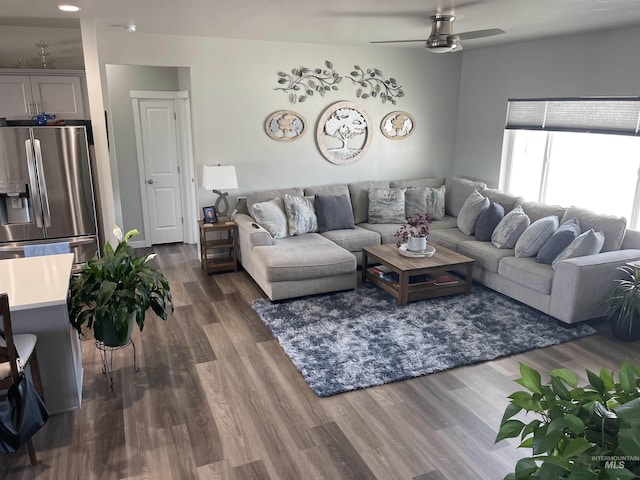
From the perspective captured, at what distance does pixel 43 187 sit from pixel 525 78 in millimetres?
5286

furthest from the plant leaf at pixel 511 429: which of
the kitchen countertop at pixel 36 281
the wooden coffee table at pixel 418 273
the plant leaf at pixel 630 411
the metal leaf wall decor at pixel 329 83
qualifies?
the metal leaf wall decor at pixel 329 83

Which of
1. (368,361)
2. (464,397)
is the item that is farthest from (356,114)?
(464,397)

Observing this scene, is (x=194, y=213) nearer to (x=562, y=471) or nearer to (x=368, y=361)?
(x=368, y=361)

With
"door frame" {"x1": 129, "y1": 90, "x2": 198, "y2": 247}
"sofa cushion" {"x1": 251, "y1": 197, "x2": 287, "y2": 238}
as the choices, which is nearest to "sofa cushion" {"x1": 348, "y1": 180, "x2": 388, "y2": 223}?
"sofa cushion" {"x1": 251, "y1": 197, "x2": 287, "y2": 238}

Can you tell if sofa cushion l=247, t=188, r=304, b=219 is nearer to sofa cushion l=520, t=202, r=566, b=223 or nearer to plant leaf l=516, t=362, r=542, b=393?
sofa cushion l=520, t=202, r=566, b=223

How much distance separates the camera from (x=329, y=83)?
19.5 feet

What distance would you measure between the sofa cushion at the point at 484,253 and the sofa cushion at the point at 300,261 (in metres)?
1.30

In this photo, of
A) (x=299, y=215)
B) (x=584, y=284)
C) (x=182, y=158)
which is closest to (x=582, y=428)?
(x=584, y=284)

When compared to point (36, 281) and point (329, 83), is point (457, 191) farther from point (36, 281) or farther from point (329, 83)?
point (36, 281)

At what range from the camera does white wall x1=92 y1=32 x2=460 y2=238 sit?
5.29m

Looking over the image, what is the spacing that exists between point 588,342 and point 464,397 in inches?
59.6

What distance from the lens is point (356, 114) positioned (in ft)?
20.3

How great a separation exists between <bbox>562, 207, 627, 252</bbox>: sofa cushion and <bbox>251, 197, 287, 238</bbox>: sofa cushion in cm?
305

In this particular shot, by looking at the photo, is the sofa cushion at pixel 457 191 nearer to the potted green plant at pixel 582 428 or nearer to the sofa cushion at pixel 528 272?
the sofa cushion at pixel 528 272
